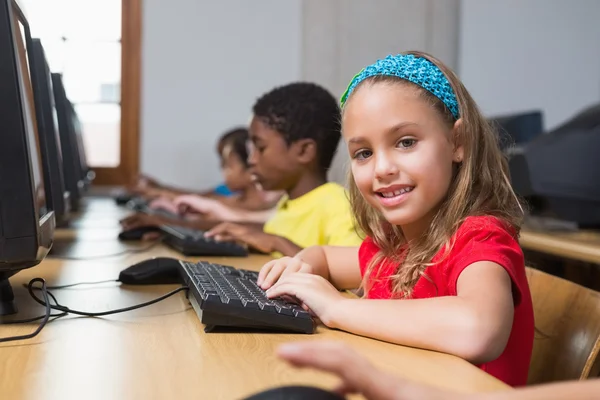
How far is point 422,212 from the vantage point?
971mm

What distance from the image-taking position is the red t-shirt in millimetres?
811

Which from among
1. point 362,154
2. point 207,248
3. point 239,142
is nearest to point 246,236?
point 207,248

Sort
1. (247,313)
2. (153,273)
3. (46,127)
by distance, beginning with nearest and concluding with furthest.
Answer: (247,313), (153,273), (46,127)

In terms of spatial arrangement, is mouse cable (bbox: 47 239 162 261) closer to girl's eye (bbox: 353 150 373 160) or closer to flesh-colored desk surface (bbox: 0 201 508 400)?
flesh-colored desk surface (bbox: 0 201 508 400)

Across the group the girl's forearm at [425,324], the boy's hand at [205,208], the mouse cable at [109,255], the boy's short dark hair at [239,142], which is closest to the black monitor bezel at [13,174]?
the girl's forearm at [425,324]

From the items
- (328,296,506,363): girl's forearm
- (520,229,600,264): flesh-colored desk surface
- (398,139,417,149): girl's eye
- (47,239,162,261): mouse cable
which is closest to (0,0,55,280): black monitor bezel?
(328,296,506,363): girl's forearm

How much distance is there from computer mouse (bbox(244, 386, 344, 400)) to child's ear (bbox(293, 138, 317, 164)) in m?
1.45

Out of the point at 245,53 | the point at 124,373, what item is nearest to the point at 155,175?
the point at 245,53

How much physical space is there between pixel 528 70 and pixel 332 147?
286 cm

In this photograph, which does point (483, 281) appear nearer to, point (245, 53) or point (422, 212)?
point (422, 212)

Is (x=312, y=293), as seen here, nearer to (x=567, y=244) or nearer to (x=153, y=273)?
(x=153, y=273)

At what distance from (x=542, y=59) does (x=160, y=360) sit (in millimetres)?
4173

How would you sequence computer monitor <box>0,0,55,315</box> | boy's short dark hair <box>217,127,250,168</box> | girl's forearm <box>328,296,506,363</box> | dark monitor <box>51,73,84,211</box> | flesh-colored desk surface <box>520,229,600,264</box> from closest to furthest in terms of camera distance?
girl's forearm <box>328,296,506,363</box> < computer monitor <box>0,0,55,315</box> < flesh-colored desk surface <box>520,229,600,264</box> < dark monitor <box>51,73,84,211</box> < boy's short dark hair <box>217,127,250,168</box>

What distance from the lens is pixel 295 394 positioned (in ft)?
1.50
